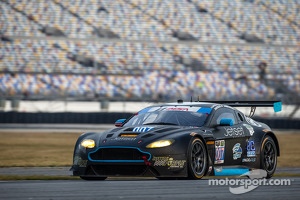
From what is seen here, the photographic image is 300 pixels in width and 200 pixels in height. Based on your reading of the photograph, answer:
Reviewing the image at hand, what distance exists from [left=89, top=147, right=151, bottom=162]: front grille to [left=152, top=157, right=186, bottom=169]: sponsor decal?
0.10 metres

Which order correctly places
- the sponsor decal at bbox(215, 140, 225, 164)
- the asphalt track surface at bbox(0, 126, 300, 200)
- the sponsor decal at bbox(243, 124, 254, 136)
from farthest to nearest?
the sponsor decal at bbox(243, 124, 254, 136)
the sponsor decal at bbox(215, 140, 225, 164)
the asphalt track surface at bbox(0, 126, 300, 200)

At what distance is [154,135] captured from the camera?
8.31 meters

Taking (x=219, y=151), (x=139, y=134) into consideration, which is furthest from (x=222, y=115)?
(x=139, y=134)

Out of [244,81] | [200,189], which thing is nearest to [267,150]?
[200,189]

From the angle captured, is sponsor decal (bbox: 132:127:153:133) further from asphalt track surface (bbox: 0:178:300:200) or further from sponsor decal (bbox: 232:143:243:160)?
sponsor decal (bbox: 232:143:243:160)

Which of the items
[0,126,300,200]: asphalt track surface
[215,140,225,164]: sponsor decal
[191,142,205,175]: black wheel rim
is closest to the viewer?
[0,126,300,200]: asphalt track surface

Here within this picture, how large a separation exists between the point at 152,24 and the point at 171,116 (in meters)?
27.2

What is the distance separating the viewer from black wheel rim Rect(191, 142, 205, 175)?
8398 mm

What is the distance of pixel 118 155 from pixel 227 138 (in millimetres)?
1671

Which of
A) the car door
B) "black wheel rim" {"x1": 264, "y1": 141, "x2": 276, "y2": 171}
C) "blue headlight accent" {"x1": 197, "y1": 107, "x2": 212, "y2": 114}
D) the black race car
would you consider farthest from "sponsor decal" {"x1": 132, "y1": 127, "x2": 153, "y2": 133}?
Result: "black wheel rim" {"x1": 264, "y1": 141, "x2": 276, "y2": 171}

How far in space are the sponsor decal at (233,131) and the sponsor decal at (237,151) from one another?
15 centimetres

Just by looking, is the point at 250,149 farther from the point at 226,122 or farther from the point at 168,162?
the point at 168,162

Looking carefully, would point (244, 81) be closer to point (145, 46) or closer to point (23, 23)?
point (145, 46)

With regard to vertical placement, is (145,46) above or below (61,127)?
above
